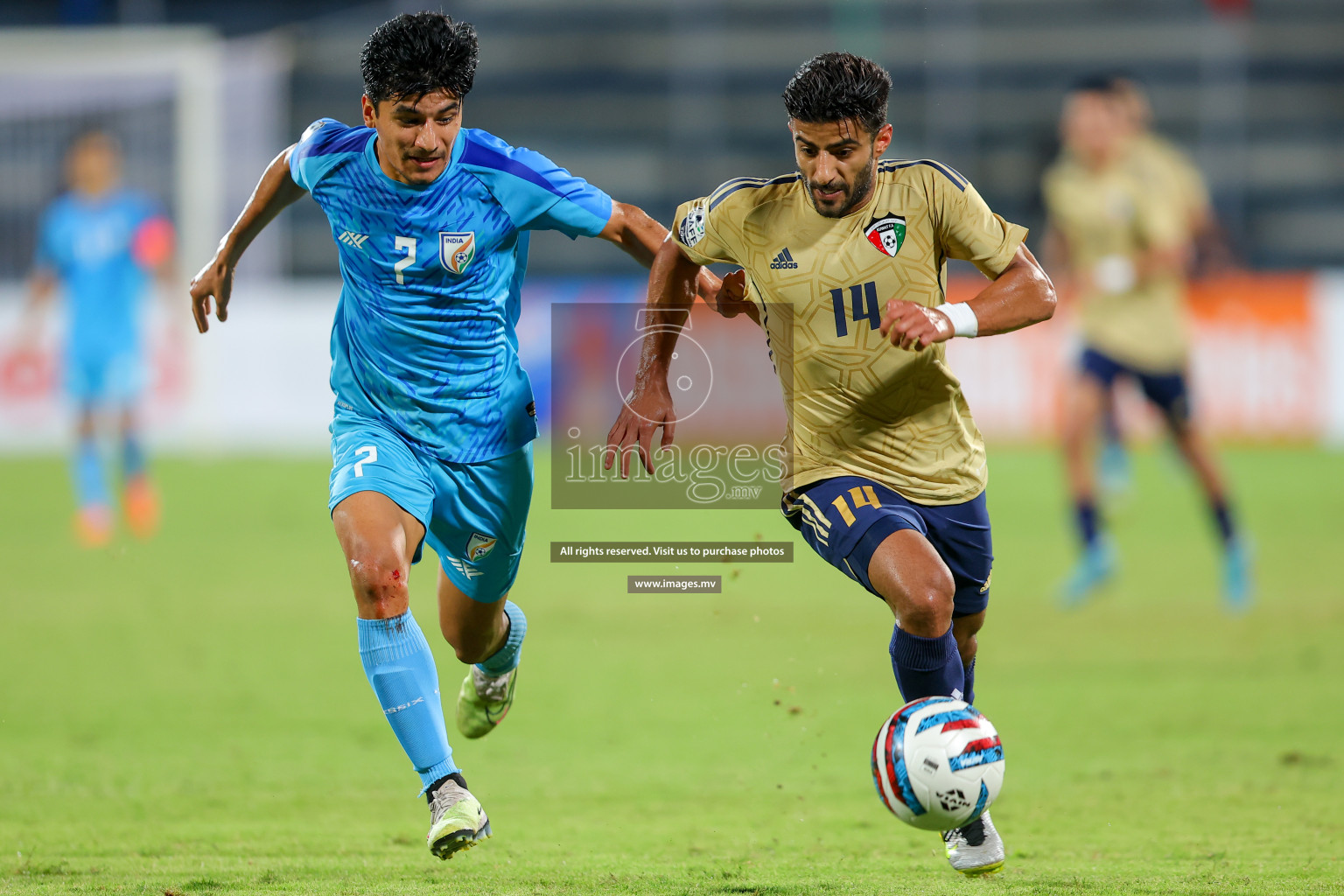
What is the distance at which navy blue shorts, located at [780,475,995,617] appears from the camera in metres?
4.22

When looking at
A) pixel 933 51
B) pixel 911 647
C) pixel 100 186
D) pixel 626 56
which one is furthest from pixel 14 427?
pixel 911 647

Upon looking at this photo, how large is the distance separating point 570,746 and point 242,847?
1856 millimetres

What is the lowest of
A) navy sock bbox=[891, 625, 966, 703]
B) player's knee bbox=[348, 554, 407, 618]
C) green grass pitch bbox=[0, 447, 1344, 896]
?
green grass pitch bbox=[0, 447, 1344, 896]

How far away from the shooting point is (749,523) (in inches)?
205

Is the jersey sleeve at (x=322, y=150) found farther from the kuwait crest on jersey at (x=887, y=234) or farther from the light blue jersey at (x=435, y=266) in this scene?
the kuwait crest on jersey at (x=887, y=234)

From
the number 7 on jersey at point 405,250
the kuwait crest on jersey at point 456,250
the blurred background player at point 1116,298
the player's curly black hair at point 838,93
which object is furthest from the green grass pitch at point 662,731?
the player's curly black hair at point 838,93

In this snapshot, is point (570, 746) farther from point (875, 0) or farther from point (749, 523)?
point (875, 0)

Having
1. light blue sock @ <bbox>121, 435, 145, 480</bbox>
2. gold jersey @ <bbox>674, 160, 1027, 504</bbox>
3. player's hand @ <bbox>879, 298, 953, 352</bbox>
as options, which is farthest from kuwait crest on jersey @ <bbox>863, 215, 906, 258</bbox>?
light blue sock @ <bbox>121, 435, 145, 480</bbox>

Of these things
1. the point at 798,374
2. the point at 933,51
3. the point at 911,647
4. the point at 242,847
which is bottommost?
the point at 242,847

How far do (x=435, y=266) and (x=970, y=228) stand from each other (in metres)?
1.56

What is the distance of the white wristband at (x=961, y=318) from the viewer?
3.97 metres

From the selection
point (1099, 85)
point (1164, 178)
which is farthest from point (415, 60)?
point (1164, 178)

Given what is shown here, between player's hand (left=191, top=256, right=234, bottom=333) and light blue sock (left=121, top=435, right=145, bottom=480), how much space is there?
7.45 meters

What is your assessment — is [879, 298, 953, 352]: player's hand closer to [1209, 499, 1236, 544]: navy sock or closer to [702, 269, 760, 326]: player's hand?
[702, 269, 760, 326]: player's hand
